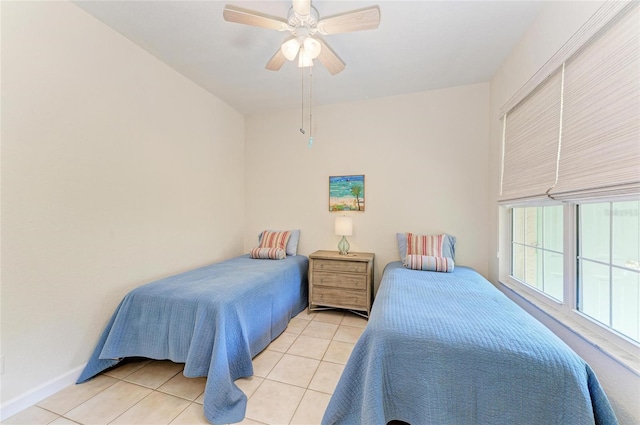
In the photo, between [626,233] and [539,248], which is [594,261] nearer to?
[626,233]

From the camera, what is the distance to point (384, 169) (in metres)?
3.05

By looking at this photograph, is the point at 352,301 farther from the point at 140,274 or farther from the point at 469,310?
the point at 140,274

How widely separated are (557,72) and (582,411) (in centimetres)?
183

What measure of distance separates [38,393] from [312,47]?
2877mm

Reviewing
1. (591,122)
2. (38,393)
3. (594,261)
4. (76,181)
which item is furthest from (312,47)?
(38,393)

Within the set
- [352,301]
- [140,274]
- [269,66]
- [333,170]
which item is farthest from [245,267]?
[269,66]

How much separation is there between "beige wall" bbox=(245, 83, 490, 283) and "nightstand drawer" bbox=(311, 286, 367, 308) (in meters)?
0.50

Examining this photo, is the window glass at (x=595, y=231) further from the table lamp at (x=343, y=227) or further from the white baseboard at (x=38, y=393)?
the white baseboard at (x=38, y=393)

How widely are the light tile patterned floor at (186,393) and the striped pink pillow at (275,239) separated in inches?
49.0

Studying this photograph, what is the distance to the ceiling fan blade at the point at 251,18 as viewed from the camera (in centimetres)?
140

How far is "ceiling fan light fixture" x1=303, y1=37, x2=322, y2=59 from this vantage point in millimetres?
1621

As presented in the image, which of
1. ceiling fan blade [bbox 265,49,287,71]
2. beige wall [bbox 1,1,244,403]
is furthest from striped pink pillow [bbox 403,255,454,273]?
beige wall [bbox 1,1,244,403]

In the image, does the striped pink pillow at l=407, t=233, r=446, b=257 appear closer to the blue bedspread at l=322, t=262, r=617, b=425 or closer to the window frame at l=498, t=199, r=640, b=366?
the window frame at l=498, t=199, r=640, b=366

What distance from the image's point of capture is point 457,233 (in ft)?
9.19
